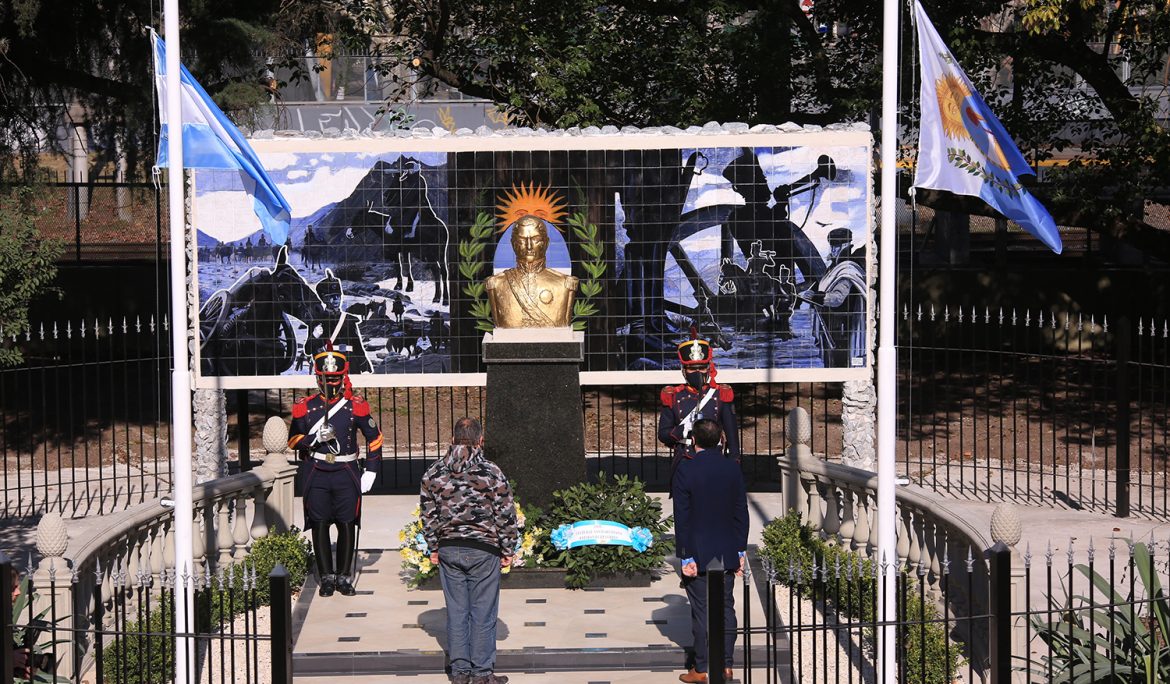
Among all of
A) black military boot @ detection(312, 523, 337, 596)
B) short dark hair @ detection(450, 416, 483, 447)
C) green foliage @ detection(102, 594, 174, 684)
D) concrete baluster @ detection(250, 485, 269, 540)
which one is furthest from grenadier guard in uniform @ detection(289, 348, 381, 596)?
short dark hair @ detection(450, 416, 483, 447)

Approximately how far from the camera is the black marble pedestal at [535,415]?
13.3 meters

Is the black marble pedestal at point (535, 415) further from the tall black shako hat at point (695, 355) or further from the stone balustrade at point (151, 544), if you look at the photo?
the stone balustrade at point (151, 544)

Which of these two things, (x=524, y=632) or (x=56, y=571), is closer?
(x=56, y=571)

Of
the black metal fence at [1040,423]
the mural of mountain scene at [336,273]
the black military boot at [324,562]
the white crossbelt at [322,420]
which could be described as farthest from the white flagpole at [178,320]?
the black metal fence at [1040,423]

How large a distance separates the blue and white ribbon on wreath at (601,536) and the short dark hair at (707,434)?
2787 mm

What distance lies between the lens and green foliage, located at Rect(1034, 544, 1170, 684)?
8930mm

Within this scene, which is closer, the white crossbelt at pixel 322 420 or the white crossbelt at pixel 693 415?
the white crossbelt at pixel 693 415

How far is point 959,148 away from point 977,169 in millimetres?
165

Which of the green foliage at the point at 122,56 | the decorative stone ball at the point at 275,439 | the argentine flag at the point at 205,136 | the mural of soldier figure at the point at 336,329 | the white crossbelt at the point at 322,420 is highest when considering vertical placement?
the green foliage at the point at 122,56

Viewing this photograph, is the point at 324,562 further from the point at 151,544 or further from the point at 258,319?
the point at 258,319

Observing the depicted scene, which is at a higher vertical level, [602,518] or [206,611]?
[602,518]

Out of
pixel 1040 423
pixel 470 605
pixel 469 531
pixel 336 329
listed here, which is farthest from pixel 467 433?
pixel 1040 423

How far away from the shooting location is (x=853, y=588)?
12.0 metres

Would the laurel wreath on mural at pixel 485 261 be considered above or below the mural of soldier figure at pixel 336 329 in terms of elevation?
above
